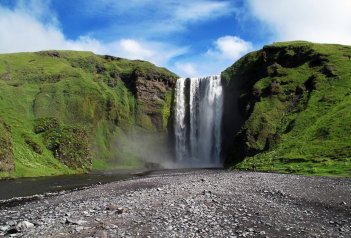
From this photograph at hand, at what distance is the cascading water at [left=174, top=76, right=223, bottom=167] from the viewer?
5359 inches

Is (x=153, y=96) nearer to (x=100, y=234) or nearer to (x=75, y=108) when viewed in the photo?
(x=75, y=108)

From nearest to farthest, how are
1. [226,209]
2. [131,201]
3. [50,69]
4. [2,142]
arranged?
1. [226,209]
2. [131,201]
3. [2,142]
4. [50,69]

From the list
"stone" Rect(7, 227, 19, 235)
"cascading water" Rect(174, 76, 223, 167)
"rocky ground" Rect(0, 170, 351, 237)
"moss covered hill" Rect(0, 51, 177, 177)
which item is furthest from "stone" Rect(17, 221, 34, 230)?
"cascading water" Rect(174, 76, 223, 167)

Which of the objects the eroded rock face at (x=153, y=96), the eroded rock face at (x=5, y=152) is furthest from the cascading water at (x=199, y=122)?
the eroded rock face at (x=5, y=152)

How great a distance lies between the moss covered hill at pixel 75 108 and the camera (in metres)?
99.5

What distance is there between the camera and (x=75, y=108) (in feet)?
472

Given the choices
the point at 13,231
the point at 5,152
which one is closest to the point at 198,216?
the point at 13,231

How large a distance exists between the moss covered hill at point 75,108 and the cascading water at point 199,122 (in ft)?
42.0

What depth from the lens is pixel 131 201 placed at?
33.2 m

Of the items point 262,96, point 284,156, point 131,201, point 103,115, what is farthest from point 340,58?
point 131,201

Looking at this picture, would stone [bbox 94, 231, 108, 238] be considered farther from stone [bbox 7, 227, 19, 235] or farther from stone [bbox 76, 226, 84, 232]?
stone [bbox 7, 227, 19, 235]

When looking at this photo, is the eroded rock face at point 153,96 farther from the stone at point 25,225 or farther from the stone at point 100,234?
the stone at point 100,234

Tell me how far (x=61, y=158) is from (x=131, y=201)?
7366cm

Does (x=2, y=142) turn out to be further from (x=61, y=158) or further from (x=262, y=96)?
(x=262, y=96)
